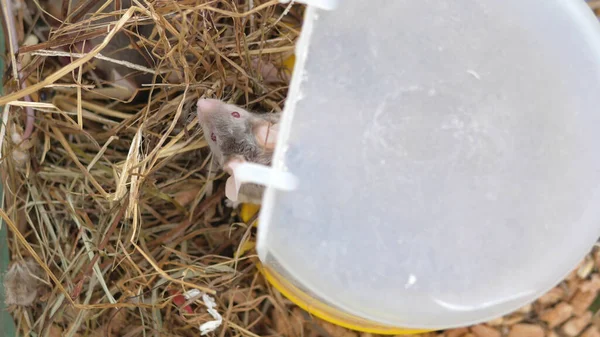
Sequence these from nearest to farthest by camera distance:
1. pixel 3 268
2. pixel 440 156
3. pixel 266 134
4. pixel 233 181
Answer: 1. pixel 440 156
2. pixel 233 181
3. pixel 266 134
4. pixel 3 268

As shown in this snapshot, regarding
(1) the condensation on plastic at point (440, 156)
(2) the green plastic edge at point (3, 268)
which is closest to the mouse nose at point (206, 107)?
(1) the condensation on plastic at point (440, 156)

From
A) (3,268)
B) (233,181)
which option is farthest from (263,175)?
(3,268)

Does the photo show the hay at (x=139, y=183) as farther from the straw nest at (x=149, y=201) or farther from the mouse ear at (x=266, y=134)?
the mouse ear at (x=266, y=134)

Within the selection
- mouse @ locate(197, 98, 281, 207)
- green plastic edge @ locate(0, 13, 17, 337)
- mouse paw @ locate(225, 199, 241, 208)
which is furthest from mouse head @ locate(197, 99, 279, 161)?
green plastic edge @ locate(0, 13, 17, 337)

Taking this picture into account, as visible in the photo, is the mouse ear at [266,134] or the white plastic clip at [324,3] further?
the mouse ear at [266,134]

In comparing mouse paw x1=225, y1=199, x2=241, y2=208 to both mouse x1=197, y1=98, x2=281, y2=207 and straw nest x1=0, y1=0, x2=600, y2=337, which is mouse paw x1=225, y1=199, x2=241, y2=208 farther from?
mouse x1=197, y1=98, x2=281, y2=207

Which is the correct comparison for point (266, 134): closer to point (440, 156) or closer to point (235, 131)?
point (235, 131)
